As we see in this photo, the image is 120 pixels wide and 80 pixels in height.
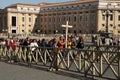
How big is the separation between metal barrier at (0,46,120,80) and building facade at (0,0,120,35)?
97.5 m

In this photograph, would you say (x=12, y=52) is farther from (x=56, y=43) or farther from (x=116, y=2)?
(x=116, y=2)

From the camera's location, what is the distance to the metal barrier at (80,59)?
12.5 meters

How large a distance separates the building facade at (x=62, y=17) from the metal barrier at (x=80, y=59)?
97485 millimetres

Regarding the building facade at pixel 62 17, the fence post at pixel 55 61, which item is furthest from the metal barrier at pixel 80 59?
the building facade at pixel 62 17

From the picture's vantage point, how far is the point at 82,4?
13100 centimetres

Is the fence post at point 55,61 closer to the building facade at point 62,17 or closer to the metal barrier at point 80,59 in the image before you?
the metal barrier at point 80,59

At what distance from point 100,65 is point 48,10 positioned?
447 feet

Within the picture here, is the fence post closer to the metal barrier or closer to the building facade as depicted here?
the metal barrier

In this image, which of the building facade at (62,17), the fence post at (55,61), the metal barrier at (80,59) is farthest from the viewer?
the building facade at (62,17)

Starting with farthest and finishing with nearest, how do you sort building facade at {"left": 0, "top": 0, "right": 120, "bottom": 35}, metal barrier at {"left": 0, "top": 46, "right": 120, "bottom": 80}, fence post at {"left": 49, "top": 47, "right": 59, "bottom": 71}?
building facade at {"left": 0, "top": 0, "right": 120, "bottom": 35} < fence post at {"left": 49, "top": 47, "right": 59, "bottom": 71} < metal barrier at {"left": 0, "top": 46, "right": 120, "bottom": 80}

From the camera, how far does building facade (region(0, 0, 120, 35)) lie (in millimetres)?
122812

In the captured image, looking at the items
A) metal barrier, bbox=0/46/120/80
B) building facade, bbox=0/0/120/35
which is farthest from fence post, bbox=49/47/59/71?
building facade, bbox=0/0/120/35

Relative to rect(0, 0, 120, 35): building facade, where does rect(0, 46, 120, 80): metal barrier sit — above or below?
below

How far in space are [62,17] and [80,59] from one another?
412 ft
